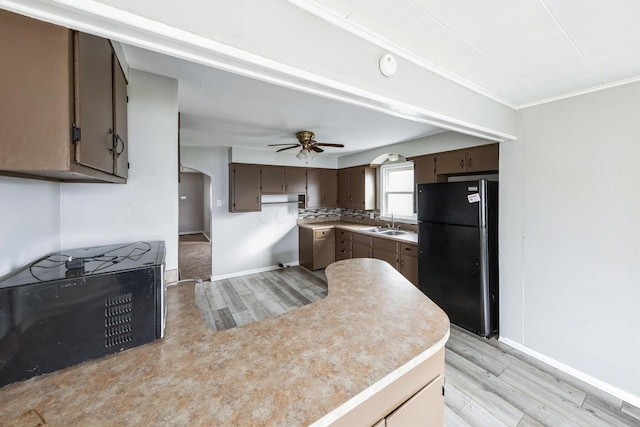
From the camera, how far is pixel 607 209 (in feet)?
5.88

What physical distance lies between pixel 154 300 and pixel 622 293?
2954 millimetres

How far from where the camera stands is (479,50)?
4.45 ft

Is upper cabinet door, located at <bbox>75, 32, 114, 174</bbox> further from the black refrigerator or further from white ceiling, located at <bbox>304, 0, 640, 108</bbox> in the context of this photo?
the black refrigerator

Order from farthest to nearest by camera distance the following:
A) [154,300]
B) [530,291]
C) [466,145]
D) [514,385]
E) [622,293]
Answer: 1. [466,145]
2. [530,291]
3. [514,385]
4. [622,293]
5. [154,300]

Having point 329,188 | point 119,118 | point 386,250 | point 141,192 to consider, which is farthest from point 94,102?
point 329,188

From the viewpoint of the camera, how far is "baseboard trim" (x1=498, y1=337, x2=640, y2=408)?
1729 mm

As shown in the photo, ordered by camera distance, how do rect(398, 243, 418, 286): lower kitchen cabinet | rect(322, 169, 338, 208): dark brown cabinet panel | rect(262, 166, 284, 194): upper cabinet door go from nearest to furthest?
1. rect(398, 243, 418, 286): lower kitchen cabinet
2. rect(262, 166, 284, 194): upper cabinet door
3. rect(322, 169, 338, 208): dark brown cabinet panel

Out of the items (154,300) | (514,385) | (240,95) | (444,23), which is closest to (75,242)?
(154,300)

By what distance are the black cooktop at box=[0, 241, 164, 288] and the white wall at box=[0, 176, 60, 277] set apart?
0.05m

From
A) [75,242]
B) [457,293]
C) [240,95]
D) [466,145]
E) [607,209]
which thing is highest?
[240,95]

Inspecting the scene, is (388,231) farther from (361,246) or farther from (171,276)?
(171,276)

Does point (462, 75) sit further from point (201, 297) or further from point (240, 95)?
A: point (201, 297)

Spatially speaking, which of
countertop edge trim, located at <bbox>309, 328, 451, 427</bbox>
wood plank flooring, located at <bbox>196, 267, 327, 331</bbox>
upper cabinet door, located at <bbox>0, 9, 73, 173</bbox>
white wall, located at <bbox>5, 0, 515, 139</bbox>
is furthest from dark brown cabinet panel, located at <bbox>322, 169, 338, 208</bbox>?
upper cabinet door, located at <bbox>0, 9, 73, 173</bbox>

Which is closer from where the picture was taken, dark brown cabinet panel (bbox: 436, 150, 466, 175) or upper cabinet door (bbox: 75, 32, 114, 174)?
upper cabinet door (bbox: 75, 32, 114, 174)
